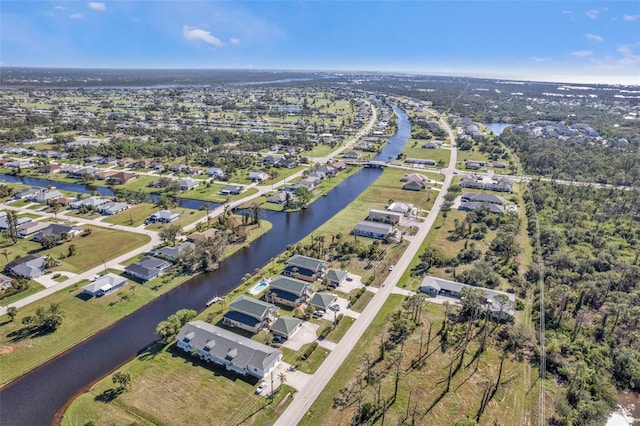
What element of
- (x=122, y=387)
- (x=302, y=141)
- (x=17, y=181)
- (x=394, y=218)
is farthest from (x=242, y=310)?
(x=302, y=141)

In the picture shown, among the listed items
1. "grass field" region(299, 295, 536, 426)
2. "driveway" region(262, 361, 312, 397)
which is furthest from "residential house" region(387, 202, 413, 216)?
"driveway" region(262, 361, 312, 397)

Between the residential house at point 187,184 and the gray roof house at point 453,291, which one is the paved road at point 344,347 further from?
the residential house at point 187,184

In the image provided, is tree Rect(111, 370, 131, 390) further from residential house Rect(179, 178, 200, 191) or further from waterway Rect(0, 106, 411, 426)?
residential house Rect(179, 178, 200, 191)

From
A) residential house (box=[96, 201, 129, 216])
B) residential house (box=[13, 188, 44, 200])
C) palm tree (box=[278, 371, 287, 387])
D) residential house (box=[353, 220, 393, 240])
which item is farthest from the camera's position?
residential house (box=[13, 188, 44, 200])

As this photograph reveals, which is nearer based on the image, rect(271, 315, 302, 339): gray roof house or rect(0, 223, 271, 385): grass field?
rect(0, 223, 271, 385): grass field

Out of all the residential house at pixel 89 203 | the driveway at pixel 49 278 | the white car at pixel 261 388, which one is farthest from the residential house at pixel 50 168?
the white car at pixel 261 388

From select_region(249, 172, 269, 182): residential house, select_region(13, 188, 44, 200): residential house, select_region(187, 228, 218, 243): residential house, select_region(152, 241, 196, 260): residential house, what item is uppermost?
select_region(249, 172, 269, 182): residential house

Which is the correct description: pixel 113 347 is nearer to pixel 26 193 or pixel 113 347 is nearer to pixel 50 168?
pixel 26 193

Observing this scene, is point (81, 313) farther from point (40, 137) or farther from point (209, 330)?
point (40, 137)
